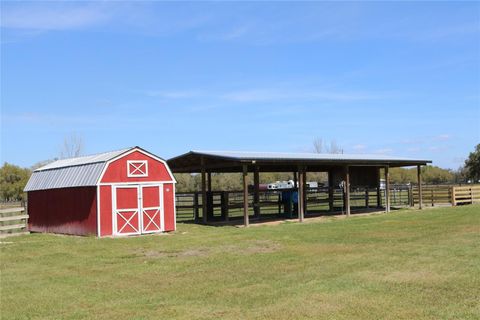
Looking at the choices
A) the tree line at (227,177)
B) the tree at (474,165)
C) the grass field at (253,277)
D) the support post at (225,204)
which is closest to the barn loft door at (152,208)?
the grass field at (253,277)

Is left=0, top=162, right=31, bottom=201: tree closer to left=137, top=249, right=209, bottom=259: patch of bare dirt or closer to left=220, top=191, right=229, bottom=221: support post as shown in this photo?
left=220, top=191, right=229, bottom=221: support post

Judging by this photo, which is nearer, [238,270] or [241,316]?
[241,316]

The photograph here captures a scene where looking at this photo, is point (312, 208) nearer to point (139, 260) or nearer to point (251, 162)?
point (251, 162)

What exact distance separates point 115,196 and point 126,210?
25.6 inches

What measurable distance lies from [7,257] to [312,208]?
21881mm

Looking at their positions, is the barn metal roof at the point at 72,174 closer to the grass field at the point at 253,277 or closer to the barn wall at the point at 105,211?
the barn wall at the point at 105,211

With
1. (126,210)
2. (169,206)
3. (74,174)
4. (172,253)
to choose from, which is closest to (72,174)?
(74,174)

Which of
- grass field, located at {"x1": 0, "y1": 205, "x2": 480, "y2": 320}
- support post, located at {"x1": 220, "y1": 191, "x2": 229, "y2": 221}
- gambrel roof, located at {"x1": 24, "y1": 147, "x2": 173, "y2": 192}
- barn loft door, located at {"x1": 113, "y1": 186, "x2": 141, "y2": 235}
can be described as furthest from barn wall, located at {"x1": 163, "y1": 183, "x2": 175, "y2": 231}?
support post, located at {"x1": 220, "y1": 191, "x2": 229, "y2": 221}

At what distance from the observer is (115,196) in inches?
720

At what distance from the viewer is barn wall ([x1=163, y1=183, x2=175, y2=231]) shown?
64.2 ft

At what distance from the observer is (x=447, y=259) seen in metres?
10.4

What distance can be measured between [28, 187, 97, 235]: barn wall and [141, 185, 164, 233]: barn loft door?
1796 millimetres

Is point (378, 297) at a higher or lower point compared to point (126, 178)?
lower

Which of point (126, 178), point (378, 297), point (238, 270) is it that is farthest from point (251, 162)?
point (378, 297)
